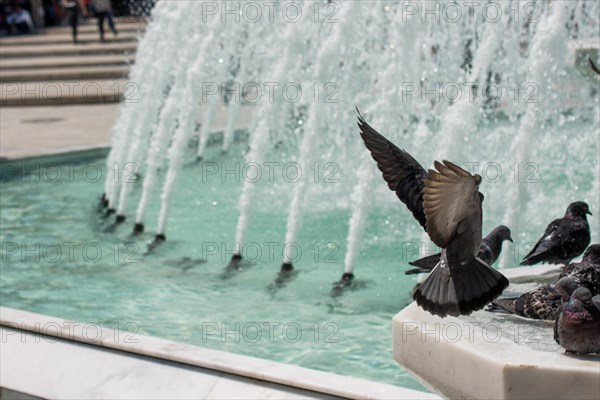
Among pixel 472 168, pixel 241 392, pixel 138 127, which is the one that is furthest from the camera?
pixel 138 127

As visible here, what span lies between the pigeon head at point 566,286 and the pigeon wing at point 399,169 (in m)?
0.42

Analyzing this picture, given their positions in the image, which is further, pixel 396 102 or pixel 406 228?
pixel 406 228

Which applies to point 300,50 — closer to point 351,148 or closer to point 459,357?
point 351,148

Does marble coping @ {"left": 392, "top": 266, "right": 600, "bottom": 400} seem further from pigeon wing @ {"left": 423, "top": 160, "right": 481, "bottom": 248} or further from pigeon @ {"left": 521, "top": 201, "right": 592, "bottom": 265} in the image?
pigeon @ {"left": 521, "top": 201, "right": 592, "bottom": 265}

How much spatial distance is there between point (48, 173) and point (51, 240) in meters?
2.80

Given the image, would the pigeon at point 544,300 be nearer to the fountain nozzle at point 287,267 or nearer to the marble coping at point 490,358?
the marble coping at point 490,358

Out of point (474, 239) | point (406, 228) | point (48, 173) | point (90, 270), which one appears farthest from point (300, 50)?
point (474, 239)

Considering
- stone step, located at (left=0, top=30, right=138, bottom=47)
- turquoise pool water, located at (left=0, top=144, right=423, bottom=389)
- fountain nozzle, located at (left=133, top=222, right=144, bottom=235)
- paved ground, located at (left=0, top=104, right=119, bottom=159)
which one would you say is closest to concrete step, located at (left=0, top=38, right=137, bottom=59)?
stone step, located at (left=0, top=30, right=138, bottom=47)

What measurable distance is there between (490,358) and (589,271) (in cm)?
55

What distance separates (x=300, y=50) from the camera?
7.04 m

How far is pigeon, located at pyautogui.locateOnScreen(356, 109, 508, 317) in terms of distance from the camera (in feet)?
8.69

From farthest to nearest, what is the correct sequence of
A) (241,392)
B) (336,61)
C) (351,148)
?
(351,148), (336,61), (241,392)

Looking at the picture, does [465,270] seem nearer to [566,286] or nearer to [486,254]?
[566,286]

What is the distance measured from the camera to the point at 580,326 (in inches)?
103
